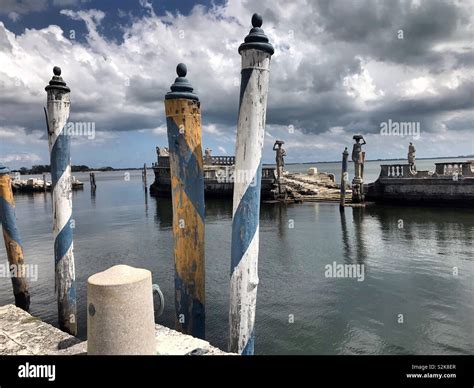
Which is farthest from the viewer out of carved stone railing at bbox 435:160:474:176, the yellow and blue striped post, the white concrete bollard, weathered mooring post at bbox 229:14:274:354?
carved stone railing at bbox 435:160:474:176

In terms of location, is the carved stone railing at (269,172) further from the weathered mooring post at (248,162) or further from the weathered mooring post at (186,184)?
the weathered mooring post at (248,162)

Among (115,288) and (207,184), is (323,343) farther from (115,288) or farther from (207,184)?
(207,184)

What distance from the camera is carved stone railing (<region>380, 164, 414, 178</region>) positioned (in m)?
27.3

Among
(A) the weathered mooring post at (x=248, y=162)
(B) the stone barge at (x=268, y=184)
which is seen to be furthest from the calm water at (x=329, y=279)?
(B) the stone barge at (x=268, y=184)

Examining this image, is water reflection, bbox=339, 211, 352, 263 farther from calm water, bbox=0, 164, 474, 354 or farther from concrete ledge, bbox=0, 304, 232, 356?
concrete ledge, bbox=0, 304, 232, 356

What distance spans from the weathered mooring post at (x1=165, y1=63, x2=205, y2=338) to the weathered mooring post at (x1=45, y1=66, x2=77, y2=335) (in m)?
2.84

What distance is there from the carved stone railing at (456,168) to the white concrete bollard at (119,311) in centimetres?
2693

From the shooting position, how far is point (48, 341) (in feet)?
14.9

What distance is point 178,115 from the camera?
4.41 m

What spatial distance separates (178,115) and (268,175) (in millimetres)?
29445

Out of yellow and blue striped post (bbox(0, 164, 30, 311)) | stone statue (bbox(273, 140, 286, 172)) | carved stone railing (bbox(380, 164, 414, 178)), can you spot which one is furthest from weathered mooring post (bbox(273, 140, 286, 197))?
yellow and blue striped post (bbox(0, 164, 30, 311))

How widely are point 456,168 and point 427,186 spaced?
2.25 metres

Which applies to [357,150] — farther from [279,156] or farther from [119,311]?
[119,311]

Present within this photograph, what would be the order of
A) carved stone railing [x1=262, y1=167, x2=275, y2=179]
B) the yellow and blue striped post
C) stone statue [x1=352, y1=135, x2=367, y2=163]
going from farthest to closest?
carved stone railing [x1=262, y1=167, x2=275, y2=179] → stone statue [x1=352, y1=135, x2=367, y2=163] → the yellow and blue striped post
